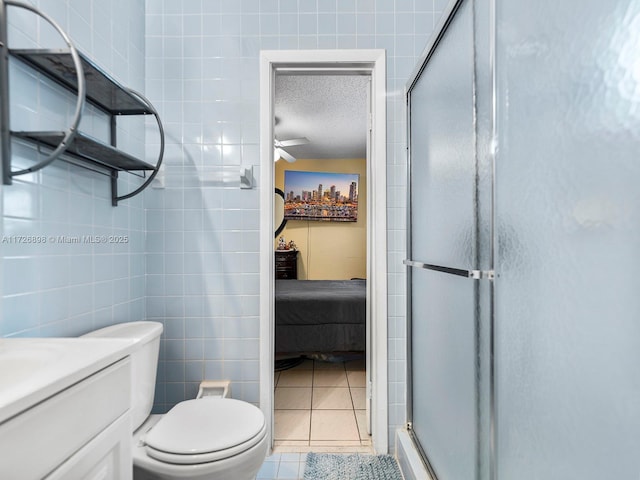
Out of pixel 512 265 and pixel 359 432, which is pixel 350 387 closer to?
pixel 359 432

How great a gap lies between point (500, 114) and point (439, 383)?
0.99 meters

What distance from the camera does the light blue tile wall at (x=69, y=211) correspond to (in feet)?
3.55

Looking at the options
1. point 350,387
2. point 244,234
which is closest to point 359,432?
point 350,387

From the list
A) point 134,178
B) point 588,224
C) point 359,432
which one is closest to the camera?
point 588,224

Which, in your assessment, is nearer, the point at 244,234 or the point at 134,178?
the point at 134,178

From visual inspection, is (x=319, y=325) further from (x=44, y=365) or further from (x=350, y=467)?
(x=44, y=365)

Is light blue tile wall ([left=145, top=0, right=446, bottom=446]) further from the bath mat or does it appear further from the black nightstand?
the black nightstand

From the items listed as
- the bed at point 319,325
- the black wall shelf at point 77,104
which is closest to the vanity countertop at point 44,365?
the black wall shelf at point 77,104

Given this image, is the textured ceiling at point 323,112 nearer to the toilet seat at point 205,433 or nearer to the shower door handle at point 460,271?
the shower door handle at point 460,271

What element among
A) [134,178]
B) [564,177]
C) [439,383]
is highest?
[134,178]

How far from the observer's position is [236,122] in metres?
1.87

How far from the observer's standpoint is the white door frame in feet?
6.00

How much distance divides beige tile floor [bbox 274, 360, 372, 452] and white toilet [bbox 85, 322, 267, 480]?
69 cm

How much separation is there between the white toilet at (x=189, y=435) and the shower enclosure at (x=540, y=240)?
71 centimetres
